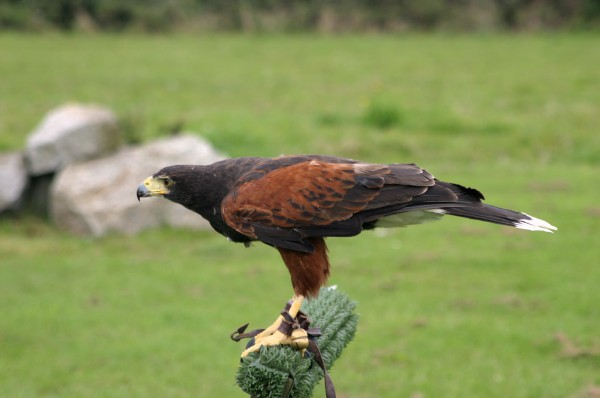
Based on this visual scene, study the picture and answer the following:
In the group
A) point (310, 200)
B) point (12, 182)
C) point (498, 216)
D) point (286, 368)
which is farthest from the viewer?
point (12, 182)

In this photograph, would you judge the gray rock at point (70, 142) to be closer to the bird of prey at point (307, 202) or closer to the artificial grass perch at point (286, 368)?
the bird of prey at point (307, 202)

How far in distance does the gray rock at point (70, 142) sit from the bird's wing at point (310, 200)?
26.3ft

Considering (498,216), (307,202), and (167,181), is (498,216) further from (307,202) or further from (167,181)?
(167,181)

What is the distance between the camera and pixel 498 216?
3.65 meters

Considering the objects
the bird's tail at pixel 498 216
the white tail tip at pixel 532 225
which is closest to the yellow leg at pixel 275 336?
the bird's tail at pixel 498 216

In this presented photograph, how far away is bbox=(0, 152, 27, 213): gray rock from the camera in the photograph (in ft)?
36.7

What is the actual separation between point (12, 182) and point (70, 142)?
98cm

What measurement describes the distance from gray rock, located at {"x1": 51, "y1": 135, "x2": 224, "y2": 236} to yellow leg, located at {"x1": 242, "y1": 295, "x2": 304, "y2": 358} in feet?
23.7

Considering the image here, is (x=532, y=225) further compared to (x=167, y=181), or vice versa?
(x=167, y=181)

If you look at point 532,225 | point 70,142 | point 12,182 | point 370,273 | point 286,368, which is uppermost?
point 532,225

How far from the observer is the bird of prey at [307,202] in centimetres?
367

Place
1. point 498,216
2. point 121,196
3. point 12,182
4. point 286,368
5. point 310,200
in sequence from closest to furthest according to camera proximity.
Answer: point 286,368 < point 498,216 < point 310,200 < point 121,196 < point 12,182

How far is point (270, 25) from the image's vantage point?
33.3 m

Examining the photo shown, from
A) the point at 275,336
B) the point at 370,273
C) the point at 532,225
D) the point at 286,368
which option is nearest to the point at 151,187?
the point at 275,336
